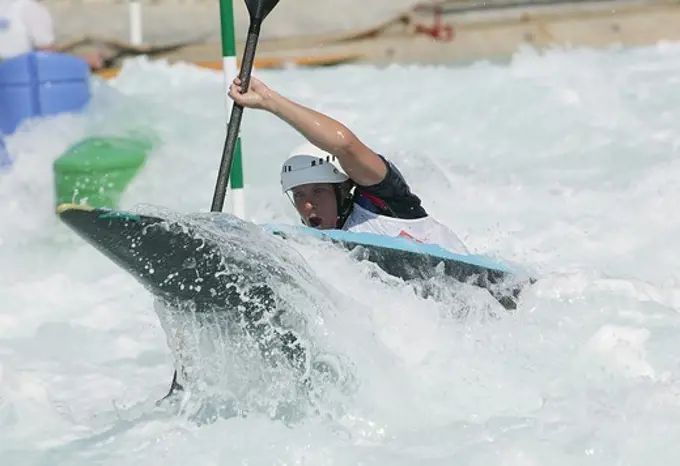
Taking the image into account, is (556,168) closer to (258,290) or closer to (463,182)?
(463,182)

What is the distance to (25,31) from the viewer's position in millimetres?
9297

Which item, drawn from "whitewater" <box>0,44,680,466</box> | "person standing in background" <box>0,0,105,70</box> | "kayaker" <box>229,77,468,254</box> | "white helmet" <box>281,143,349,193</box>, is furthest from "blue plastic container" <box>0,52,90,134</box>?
"white helmet" <box>281,143,349,193</box>

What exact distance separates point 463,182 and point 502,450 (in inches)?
149

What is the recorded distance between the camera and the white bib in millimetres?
4211

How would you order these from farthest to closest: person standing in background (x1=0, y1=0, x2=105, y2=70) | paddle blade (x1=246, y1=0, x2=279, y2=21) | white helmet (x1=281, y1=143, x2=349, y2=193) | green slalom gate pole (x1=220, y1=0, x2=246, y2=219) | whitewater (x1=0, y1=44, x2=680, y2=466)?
person standing in background (x1=0, y1=0, x2=105, y2=70) → green slalom gate pole (x1=220, y1=0, x2=246, y2=219) → white helmet (x1=281, y1=143, x2=349, y2=193) → paddle blade (x1=246, y1=0, x2=279, y2=21) → whitewater (x1=0, y1=44, x2=680, y2=466)

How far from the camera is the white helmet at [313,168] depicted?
4.12 meters

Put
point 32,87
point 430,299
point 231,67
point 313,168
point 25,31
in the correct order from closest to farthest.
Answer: point 430,299 → point 313,168 → point 231,67 → point 32,87 → point 25,31

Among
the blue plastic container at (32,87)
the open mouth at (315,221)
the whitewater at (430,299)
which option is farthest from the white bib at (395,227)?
the blue plastic container at (32,87)

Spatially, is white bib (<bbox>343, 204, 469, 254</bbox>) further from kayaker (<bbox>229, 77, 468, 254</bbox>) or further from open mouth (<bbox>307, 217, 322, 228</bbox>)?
open mouth (<bbox>307, 217, 322, 228</bbox>)

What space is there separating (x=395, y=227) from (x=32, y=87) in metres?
3.90

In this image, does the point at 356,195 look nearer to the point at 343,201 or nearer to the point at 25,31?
the point at 343,201

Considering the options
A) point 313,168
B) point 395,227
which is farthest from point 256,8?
point 395,227

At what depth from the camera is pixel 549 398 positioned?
3711 mm

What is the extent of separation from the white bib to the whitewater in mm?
352
